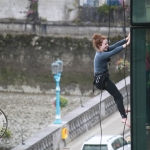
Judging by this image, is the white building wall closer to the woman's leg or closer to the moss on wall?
the moss on wall

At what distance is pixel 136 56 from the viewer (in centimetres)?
1118

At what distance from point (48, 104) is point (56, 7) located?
7.15 m

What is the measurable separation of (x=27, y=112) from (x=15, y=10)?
8.57 metres

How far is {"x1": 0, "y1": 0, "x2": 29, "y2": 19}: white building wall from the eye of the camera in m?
40.5

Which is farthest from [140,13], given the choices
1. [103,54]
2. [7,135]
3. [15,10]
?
[15,10]

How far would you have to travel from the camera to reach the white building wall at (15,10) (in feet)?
133

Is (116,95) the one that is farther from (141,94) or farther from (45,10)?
(45,10)

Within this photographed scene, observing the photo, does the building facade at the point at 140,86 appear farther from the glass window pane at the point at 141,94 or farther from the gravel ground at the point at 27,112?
the gravel ground at the point at 27,112

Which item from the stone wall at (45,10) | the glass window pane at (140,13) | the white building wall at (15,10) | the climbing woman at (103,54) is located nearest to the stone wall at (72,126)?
the stone wall at (45,10)

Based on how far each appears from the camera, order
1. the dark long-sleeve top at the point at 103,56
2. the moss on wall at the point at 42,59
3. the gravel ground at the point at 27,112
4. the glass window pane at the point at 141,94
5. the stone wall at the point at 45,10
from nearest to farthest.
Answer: the glass window pane at the point at 141,94 < the dark long-sleeve top at the point at 103,56 < the gravel ground at the point at 27,112 < the moss on wall at the point at 42,59 < the stone wall at the point at 45,10

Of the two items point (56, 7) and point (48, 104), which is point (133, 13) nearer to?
point (48, 104)

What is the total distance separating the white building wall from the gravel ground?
12.1 ft

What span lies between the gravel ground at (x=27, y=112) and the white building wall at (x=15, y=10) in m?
3.69

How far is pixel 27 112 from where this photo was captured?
108 ft
